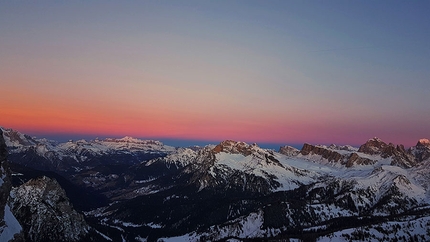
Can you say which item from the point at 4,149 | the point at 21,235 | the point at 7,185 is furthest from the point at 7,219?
the point at 4,149

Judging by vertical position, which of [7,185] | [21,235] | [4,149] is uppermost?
[4,149]

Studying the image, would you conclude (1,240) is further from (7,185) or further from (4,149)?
(4,149)

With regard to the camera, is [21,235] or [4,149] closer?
[4,149]

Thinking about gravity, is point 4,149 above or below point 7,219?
above

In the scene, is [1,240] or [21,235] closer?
[1,240]

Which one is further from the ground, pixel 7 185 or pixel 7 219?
pixel 7 185

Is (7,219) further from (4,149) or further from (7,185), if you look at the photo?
(4,149)

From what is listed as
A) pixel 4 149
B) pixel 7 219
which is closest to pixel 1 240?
pixel 7 219

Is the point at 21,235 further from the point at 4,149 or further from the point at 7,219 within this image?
the point at 4,149
